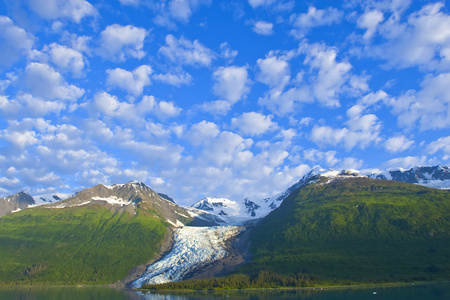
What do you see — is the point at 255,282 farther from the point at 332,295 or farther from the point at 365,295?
the point at 365,295

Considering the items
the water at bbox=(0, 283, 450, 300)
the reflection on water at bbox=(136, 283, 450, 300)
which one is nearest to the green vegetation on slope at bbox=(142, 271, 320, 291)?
the water at bbox=(0, 283, 450, 300)

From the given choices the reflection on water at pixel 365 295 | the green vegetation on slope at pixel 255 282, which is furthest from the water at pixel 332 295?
the green vegetation on slope at pixel 255 282

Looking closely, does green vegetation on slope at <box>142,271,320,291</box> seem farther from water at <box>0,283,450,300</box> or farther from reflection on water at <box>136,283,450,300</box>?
reflection on water at <box>136,283,450,300</box>

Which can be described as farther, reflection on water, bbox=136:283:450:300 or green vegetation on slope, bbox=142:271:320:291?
green vegetation on slope, bbox=142:271:320:291

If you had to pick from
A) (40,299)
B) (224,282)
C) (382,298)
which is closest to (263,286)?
(224,282)

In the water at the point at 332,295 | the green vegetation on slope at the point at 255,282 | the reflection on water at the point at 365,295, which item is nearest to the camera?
the reflection on water at the point at 365,295

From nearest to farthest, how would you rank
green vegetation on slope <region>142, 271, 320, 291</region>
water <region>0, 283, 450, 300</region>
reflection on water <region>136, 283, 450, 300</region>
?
1. reflection on water <region>136, 283, 450, 300</region>
2. water <region>0, 283, 450, 300</region>
3. green vegetation on slope <region>142, 271, 320, 291</region>

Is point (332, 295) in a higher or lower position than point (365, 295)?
lower

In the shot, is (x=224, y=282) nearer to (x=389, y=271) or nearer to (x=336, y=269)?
(x=336, y=269)

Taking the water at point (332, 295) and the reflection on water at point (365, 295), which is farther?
the water at point (332, 295)

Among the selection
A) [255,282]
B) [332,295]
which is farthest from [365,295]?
[255,282]

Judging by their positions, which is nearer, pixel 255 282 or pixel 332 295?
pixel 332 295

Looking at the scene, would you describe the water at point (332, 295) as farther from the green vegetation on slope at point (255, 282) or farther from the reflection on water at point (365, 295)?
the green vegetation on slope at point (255, 282)
